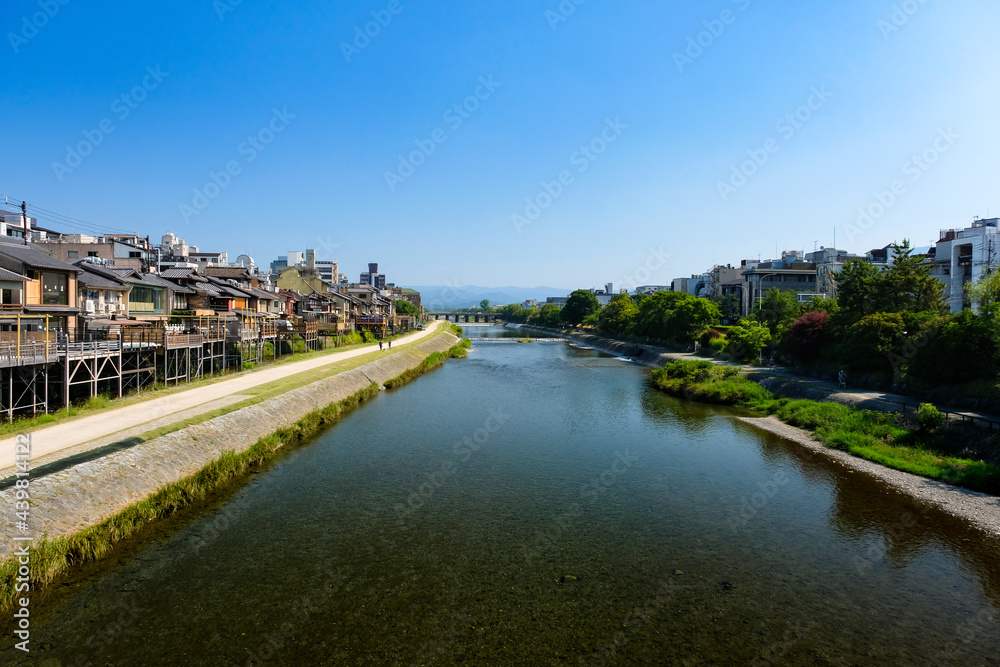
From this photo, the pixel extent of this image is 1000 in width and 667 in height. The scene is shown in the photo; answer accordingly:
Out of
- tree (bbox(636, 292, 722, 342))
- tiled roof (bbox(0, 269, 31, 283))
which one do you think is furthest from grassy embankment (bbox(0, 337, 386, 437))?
tree (bbox(636, 292, 722, 342))

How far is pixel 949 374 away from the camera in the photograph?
1015 inches

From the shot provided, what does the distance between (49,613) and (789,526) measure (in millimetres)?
18509

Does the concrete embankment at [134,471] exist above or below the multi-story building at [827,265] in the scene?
below

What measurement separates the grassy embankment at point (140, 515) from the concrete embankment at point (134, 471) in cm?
24

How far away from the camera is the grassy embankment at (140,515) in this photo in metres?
11.5

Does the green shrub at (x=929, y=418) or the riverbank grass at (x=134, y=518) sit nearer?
the riverbank grass at (x=134, y=518)

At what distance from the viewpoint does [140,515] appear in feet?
48.2

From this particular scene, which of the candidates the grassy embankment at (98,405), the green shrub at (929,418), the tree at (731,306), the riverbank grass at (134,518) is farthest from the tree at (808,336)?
the tree at (731,306)

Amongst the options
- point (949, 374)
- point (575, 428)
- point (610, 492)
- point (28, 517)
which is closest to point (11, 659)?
point (28, 517)

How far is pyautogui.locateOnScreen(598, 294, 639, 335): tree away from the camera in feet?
307

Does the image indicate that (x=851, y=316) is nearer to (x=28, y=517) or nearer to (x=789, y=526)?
(x=789, y=526)

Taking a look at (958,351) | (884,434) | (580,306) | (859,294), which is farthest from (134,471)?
(580,306)

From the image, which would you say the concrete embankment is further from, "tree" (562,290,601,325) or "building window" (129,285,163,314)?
"tree" (562,290,601,325)

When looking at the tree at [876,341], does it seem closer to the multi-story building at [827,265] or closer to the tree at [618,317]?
the multi-story building at [827,265]
